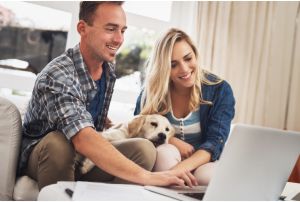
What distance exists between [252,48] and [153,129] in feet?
2.19

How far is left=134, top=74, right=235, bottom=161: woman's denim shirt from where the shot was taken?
120cm

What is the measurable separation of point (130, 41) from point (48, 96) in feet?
1.79

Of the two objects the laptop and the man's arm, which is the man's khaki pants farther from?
the laptop

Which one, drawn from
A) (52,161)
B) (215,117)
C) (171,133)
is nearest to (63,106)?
(52,161)

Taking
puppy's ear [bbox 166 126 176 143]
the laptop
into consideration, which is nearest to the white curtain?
puppy's ear [bbox 166 126 176 143]

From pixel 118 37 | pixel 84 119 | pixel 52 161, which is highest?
pixel 118 37

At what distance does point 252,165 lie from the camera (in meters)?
0.75

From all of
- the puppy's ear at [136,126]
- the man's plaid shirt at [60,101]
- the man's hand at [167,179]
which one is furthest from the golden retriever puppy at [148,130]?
the man's hand at [167,179]

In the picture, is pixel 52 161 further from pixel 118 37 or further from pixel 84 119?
pixel 118 37

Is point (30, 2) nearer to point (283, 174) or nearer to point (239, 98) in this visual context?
point (239, 98)

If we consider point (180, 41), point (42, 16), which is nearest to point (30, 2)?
point (42, 16)

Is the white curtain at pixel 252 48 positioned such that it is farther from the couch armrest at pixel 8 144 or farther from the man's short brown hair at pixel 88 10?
the couch armrest at pixel 8 144

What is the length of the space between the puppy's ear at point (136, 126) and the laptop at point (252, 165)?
349 millimetres

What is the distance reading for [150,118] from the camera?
119 centimetres
